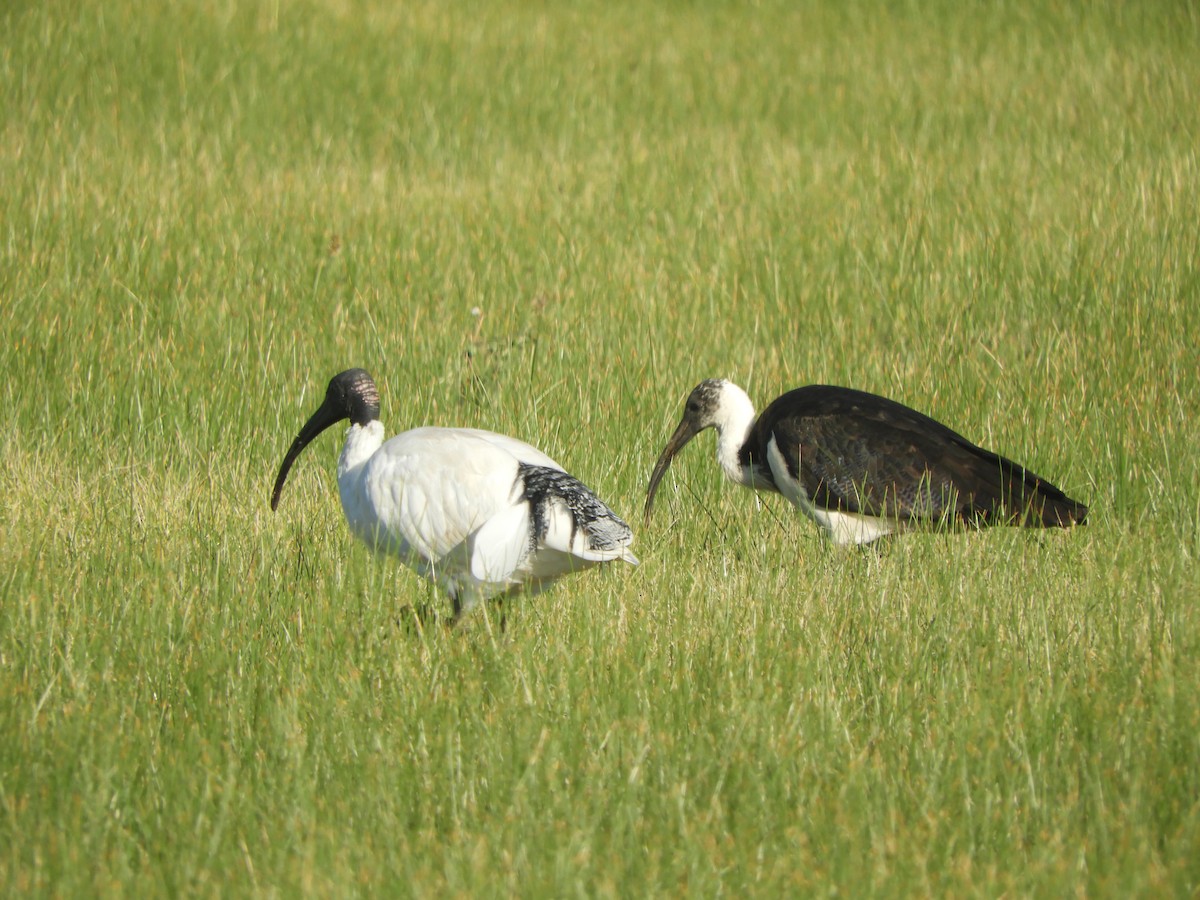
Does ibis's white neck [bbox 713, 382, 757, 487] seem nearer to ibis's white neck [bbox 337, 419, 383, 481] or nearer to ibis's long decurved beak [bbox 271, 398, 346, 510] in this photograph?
ibis's white neck [bbox 337, 419, 383, 481]

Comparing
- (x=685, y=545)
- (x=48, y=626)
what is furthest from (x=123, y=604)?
(x=685, y=545)

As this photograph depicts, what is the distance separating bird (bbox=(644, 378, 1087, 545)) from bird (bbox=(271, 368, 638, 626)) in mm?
1150

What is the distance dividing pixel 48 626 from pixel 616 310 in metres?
4.25

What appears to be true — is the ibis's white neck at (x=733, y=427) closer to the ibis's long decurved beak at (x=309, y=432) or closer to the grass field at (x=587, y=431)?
the grass field at (x=587, y=431)

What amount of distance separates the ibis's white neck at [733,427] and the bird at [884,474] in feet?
0.73

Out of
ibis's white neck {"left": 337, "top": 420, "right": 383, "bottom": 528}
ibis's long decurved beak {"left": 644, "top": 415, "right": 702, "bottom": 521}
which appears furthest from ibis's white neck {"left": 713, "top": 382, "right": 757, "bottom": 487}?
ibis's white neck {"left": 337, "top": 420, "right": 383, "bottom": 528}

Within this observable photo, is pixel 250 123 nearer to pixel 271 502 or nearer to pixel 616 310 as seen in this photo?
pixel 616 310

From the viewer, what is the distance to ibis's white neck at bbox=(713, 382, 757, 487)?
5891 mm

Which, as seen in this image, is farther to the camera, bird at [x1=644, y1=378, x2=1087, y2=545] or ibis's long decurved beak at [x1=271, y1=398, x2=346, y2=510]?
ibis's long decurved beak at [x1=271, y1=398, x2=346, y2=510]

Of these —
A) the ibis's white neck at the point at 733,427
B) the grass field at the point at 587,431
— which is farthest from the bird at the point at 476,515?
the ibis's white neck at the point at 733,427

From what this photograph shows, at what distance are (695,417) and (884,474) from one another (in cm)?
97

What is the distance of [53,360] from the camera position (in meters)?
6.90

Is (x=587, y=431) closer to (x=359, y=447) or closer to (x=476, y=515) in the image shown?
(x=359, y=447)

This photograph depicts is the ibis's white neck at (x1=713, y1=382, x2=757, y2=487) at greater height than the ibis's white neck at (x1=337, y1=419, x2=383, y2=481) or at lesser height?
lesser
